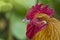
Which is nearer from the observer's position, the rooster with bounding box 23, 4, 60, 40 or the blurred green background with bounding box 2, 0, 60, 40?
the rooster with bounding box 23, 4, 60, 40

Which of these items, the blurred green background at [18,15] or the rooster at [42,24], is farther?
the blurred green background at [18,15]

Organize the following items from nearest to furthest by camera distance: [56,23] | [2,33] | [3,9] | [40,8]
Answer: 1. [56,23]
2. [40,8]
3. [3,9]
4. [2,33]

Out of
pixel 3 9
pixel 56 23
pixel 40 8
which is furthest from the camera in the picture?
pixel 3 9

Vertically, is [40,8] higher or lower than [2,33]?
higher

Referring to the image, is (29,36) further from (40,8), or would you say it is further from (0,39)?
(0,39)

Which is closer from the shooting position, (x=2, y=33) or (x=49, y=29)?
(x=49, y=29)

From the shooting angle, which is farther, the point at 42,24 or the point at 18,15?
the point at 18,15

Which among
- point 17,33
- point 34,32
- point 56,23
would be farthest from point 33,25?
point 17,33
